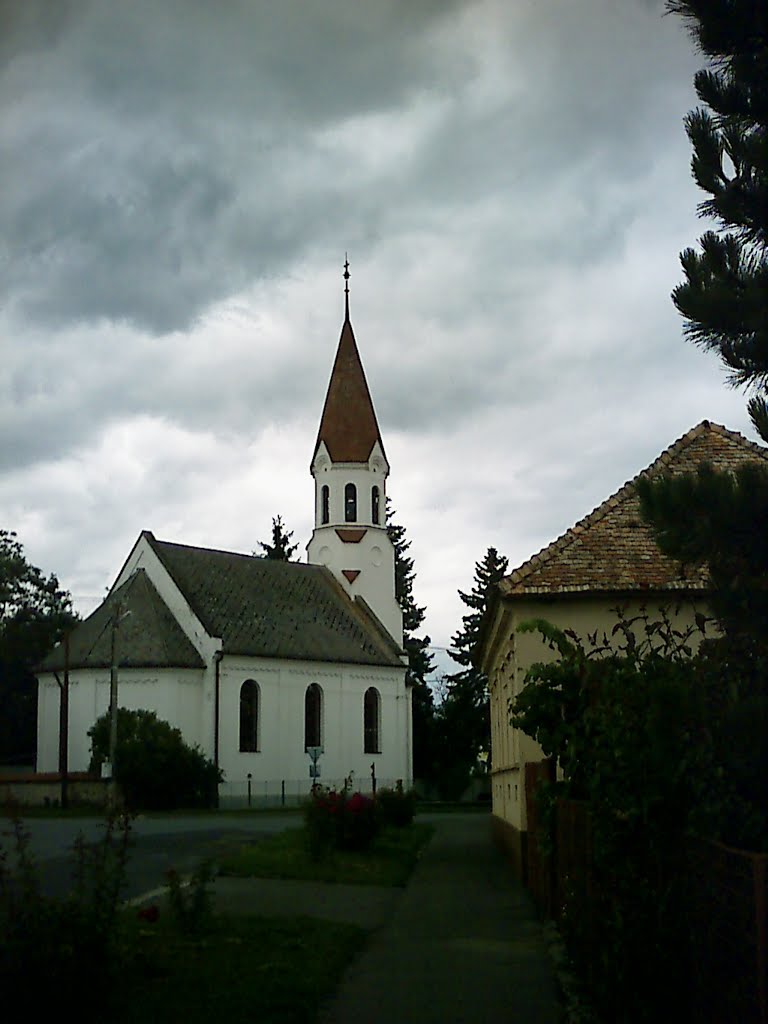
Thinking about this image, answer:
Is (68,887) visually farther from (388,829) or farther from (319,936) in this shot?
(388,829)

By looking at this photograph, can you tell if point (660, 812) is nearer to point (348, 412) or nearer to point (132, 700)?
point (132, 700)

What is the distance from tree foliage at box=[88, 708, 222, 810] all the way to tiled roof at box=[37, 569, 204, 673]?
3.16 meters

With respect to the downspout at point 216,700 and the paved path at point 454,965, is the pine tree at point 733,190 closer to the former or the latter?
the paved path at point 454,965

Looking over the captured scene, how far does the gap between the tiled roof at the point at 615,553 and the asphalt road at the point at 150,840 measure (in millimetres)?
6754

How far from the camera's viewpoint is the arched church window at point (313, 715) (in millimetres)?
54062

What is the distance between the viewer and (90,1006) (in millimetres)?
7832

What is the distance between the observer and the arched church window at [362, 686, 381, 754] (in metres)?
57.0

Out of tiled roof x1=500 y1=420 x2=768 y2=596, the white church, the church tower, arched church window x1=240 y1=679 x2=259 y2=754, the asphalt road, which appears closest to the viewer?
the asphalt road

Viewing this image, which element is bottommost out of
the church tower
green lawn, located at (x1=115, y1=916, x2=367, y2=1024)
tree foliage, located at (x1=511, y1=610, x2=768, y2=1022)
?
green lawn, located at (x1=115, y1=916, x2=367, y2=1024)

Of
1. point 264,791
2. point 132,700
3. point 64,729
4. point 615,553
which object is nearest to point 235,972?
point 615,553

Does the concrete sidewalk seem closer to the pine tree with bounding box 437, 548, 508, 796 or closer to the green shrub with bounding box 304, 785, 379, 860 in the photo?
the green shrub with bounding box 304, 785, 379, 860

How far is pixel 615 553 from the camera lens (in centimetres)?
1819

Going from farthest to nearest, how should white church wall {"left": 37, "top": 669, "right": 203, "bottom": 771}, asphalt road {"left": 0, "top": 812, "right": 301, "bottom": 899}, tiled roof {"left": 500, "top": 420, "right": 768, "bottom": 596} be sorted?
1. white church wall {"left": 37, "top": 669, "right": 203, "bottom": 771}
2. tiled roof {"left": 500, "top": 420, "right": 768, "bottom": 596}
3. asphalt road {"left": 0, "top": 812, "right": 301, "bottom": 899}

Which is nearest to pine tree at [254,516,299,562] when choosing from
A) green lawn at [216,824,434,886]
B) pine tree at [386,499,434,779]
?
pine tree at [386,499,434,779]
